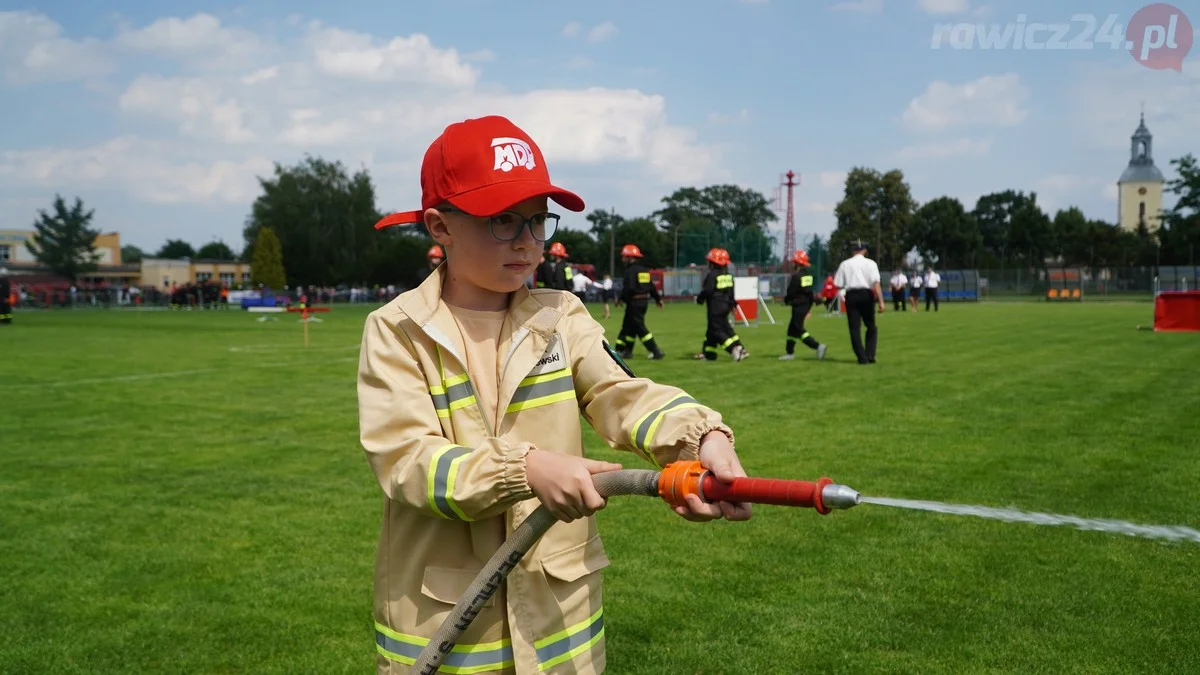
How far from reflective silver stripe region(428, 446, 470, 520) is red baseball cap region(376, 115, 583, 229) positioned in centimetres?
61

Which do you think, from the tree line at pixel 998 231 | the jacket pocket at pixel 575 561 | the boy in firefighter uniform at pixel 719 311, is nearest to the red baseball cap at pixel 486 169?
the jacket pocket at pixel 575 561

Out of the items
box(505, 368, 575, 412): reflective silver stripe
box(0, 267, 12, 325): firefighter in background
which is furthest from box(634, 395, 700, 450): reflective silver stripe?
box(0, 267, 12, 325): firefighter in background

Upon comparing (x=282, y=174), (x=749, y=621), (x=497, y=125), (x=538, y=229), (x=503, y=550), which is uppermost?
(x=282, y=174)

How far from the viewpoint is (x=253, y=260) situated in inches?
3290

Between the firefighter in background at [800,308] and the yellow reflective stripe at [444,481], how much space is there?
1625cm

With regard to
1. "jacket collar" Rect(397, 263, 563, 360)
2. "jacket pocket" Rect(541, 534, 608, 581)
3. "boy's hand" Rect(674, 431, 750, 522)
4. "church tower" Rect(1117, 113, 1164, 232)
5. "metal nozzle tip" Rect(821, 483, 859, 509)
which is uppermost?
"church tower" Rect(1117, 113, 1164, 232)

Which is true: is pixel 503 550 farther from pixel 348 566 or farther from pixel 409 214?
pixel 348 566

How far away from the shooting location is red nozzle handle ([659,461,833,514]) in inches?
68.6

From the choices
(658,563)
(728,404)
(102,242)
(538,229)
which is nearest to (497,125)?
(538,229)

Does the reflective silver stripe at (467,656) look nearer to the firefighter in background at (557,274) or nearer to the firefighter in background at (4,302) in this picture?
the firefighter in background at (557,274)

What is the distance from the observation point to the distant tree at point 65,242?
334 feet

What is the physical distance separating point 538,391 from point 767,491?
2.66 feet

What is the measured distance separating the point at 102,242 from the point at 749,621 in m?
146

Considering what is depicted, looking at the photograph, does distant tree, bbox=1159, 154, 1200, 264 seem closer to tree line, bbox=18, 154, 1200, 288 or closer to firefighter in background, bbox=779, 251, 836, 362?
tree line, bbox=18, 154, 1200, 288
